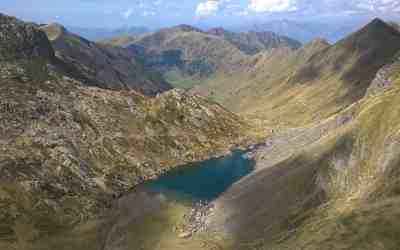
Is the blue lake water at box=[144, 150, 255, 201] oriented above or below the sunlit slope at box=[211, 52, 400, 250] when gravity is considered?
below

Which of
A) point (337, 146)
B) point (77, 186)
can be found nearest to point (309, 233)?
point (337, 146)

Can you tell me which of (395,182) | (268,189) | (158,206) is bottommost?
(158,206)

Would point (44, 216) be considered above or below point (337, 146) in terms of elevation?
below

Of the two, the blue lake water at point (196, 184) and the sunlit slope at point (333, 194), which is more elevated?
the sunlit slope at point (333, 194)

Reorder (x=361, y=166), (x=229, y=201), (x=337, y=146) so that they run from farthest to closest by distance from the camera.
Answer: (x=229, y=201) → (x=337, y=146) → (x=361, y=166)

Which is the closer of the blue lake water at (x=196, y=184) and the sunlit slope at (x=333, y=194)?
the sunlit slope at (x=333, y=194)

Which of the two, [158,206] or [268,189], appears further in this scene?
[158,206]

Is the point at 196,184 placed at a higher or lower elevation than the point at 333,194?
lower

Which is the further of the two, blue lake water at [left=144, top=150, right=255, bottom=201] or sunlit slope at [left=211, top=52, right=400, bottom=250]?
blue lake water at [left=144, top=150, right=255, bottom=201]

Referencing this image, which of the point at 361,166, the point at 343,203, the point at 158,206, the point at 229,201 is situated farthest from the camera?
the point at 158,206

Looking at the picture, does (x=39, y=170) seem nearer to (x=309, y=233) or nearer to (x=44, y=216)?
(x=44, y=216)

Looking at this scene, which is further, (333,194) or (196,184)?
(196,184)
